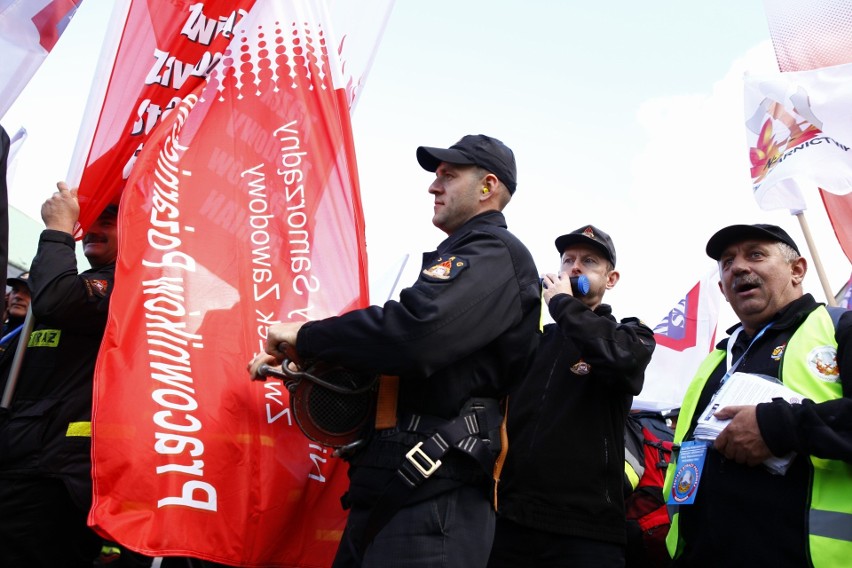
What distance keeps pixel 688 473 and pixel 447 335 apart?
1.32 meters

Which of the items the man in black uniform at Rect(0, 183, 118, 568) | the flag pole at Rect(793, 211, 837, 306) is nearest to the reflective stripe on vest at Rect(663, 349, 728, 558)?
the flag pole at Rect(793, 211, 837, 306)

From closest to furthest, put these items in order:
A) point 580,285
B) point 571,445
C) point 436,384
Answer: point 436,384
point 571,445
point 580,285

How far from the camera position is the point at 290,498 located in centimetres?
326

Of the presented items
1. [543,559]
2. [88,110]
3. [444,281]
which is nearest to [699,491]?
[543,559]

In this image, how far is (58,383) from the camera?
3.75 metres

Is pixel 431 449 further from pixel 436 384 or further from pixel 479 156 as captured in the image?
pixel 479 156

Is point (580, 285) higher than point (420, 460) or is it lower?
higher

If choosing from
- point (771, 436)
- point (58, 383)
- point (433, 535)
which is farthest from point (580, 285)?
point (58, 383)

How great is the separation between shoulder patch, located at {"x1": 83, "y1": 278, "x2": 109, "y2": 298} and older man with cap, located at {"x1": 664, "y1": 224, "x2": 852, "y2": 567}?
109 inches

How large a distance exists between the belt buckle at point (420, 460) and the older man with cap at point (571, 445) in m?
1.17

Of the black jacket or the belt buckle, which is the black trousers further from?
the belt buckle

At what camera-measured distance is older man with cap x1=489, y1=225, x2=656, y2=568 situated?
359 centimetres

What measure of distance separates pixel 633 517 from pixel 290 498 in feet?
8.08

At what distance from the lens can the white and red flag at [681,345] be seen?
24.6 ft
